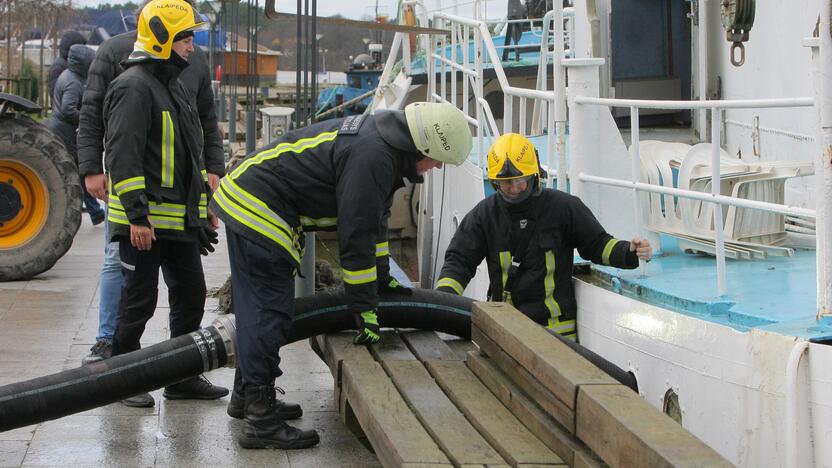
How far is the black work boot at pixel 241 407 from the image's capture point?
537 centimetres

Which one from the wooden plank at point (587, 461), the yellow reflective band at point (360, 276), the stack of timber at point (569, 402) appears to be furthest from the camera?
the yellow reflective band at point (360, 276)

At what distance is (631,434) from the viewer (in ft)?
10.4

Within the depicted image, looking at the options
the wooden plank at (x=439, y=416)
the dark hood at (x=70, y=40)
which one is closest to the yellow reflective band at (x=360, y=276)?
the wooden plank at (x=439, y=416)

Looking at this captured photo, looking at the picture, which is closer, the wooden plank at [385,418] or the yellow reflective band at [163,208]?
the wooden plank at [385,418]

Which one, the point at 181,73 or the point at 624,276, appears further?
the point at 181,73

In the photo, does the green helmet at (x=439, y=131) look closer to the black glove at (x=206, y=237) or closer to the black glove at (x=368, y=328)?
the black glove at (x=368, y=328)

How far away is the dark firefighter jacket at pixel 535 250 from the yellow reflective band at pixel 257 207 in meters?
1.06

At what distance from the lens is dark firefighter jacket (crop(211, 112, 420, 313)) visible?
15.5ft

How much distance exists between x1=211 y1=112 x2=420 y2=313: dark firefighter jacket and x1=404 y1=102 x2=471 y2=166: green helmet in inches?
2.3

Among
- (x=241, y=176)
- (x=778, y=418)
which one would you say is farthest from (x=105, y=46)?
(x=778, y=418)

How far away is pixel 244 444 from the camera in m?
5.05

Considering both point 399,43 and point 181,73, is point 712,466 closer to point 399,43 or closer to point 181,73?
point 181,73

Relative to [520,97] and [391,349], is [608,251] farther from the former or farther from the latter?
[520,97]

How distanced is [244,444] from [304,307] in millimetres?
664
